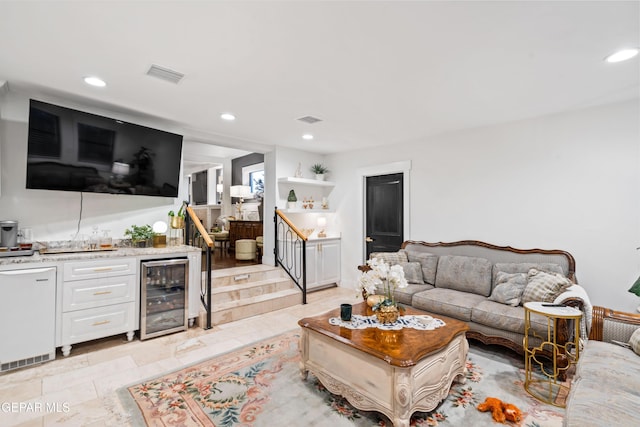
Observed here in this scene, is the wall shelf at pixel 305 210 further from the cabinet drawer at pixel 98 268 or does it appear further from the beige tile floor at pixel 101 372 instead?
the cabinet drawer at pixel 98 268

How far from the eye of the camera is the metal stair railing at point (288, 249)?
16.7 ft

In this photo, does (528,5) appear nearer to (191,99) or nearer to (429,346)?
(429,346)

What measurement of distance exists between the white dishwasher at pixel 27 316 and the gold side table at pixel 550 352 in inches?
162

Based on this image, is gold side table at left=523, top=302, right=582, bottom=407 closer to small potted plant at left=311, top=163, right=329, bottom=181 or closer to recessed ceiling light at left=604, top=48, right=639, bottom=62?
recessed ceiling light at left=604, top=48, right=639, bottom=62

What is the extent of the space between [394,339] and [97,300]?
2893 millimetres

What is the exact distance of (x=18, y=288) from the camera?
262 centimetres

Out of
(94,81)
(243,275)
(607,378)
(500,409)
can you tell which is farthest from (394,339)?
(94,81)

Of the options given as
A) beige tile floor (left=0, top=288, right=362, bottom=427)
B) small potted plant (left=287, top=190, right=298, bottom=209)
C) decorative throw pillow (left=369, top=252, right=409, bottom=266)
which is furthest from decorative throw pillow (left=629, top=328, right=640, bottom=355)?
small potted plant (left=287, top=190, right=298, bottom=209)

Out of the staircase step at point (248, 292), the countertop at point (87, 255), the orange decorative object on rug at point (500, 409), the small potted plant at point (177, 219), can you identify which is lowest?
the orange decorative object on rug at point (500, 409)

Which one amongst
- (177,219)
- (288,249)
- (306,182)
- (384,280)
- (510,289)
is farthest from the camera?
(306,182)

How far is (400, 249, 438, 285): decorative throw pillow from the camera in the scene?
4.05 meters

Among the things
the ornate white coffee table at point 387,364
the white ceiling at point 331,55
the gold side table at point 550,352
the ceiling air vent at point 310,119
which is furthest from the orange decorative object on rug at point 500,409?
the ceiling air vent at point 310,119

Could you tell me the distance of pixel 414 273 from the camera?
404 centimetres

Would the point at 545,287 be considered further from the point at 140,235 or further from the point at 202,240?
the point at 140,235
